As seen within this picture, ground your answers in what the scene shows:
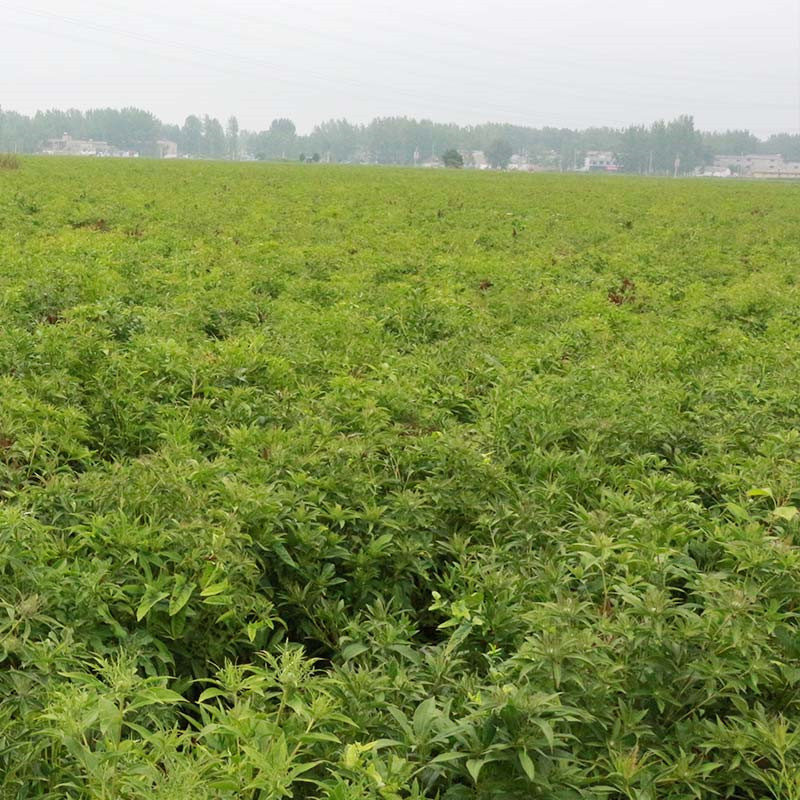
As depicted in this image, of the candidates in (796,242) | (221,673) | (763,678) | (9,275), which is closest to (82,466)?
(221,673)

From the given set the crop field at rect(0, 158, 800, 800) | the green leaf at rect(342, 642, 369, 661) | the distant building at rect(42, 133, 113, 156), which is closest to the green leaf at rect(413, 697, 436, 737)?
the crop field at rect(0, 158, 800, 800)

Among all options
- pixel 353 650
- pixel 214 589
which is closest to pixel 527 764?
pixel 353 650

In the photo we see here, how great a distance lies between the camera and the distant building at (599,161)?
598 ft

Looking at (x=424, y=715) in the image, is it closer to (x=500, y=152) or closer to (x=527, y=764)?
(x=527, y=764)

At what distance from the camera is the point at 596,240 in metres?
17.0

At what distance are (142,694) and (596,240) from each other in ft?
51.6

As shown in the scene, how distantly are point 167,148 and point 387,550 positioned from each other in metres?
203

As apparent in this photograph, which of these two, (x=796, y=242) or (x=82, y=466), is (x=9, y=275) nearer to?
(x=82, y=466)

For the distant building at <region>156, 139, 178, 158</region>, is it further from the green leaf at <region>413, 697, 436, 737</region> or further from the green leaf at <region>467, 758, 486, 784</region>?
the green leaf at <region>467, 758, 486, 784</region>

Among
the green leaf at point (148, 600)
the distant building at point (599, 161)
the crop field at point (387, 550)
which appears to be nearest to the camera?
the crop field at point (387, 550)

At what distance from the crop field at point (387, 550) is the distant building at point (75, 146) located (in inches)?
7396

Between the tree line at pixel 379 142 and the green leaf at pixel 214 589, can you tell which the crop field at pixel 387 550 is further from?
the tree line at pixel 379 142

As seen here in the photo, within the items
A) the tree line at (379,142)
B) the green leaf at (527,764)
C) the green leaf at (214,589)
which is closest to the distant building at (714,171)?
the tree line at (379,142)

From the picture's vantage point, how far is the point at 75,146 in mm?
177000
